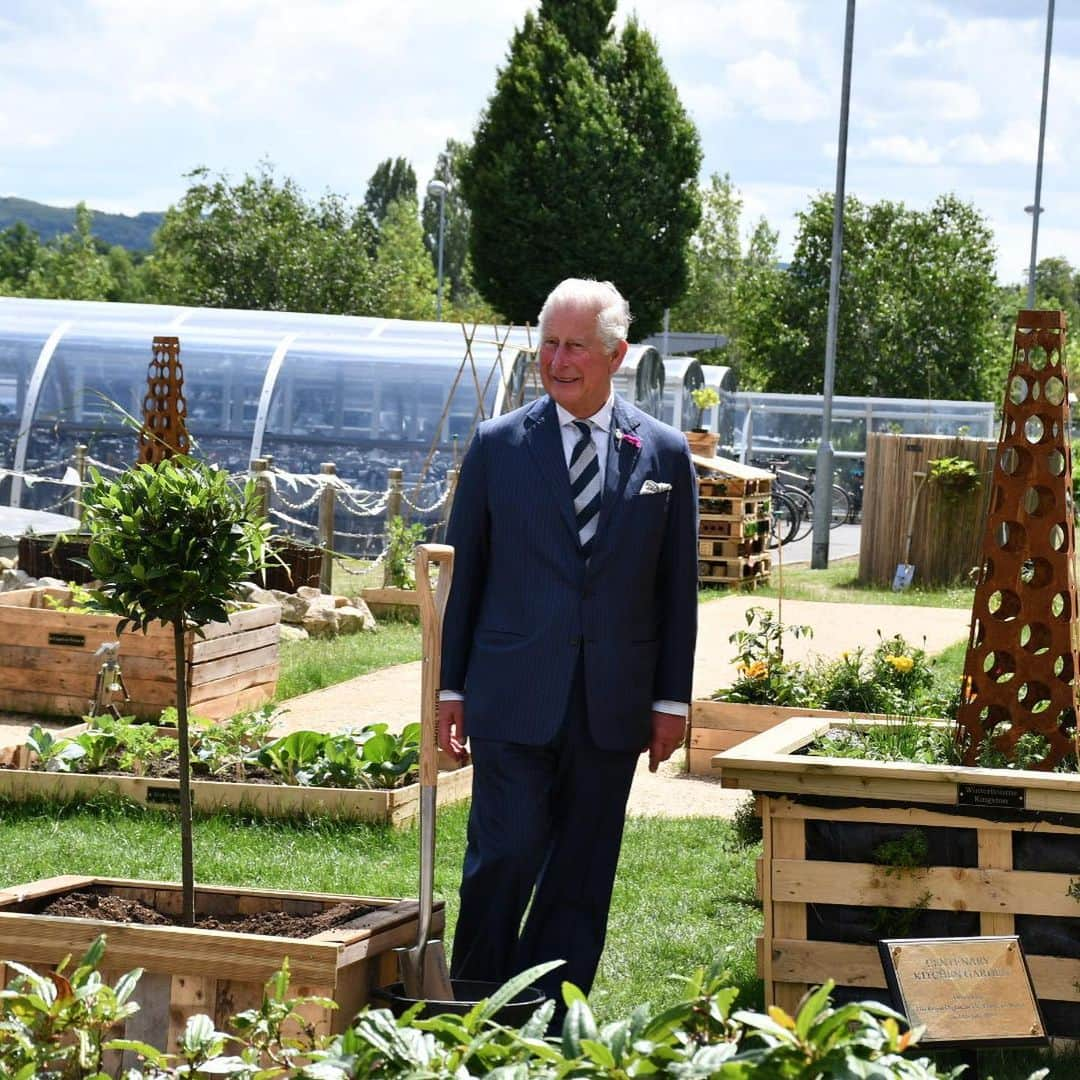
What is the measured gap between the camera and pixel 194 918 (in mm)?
3855

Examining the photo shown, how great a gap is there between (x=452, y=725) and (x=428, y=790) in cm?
59

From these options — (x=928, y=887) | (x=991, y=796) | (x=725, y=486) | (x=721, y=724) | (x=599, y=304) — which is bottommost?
(x=721, y=724)

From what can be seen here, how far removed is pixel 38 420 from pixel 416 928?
1681cm

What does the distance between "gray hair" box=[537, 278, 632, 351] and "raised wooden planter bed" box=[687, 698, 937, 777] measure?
4164mm

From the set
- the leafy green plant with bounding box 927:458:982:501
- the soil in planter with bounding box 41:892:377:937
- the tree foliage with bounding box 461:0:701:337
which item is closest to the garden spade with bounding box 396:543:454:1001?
the soil in planter with bounding box 41:892:377:937

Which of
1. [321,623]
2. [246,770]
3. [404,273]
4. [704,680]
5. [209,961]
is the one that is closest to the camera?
[209,961]

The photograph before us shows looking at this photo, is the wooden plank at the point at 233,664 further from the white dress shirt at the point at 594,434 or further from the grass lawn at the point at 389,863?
the white dress shirt at the point at 594,434

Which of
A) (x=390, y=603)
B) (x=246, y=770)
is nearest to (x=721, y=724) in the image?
(x=246, y=770)

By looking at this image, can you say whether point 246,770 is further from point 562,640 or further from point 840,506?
point 840,506

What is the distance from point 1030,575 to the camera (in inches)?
Result: 186

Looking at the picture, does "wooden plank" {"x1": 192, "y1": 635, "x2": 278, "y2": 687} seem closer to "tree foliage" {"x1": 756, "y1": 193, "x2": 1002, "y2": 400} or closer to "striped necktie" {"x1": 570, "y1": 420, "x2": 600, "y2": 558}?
"striped necktie" {"x1": 570, "y1": 420, "x2": 600, "y2": 558}

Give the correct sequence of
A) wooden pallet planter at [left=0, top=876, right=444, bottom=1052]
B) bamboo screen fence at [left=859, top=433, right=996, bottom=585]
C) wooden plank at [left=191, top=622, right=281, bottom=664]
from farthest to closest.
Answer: bamboo screen fence at [left=859, top=433, right=996, bottom=585], wooden plank at [left=191, top=622, right=281, bottom=664], wooden pallet planter at [left=0, top=876, right=444, bottom=1052]

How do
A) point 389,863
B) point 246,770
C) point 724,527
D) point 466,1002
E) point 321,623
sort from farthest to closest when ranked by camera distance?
point 724,527, point 321,623, point 246,770, point 389,863, point 466,1002

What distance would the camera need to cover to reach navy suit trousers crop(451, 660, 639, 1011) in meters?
4.03
